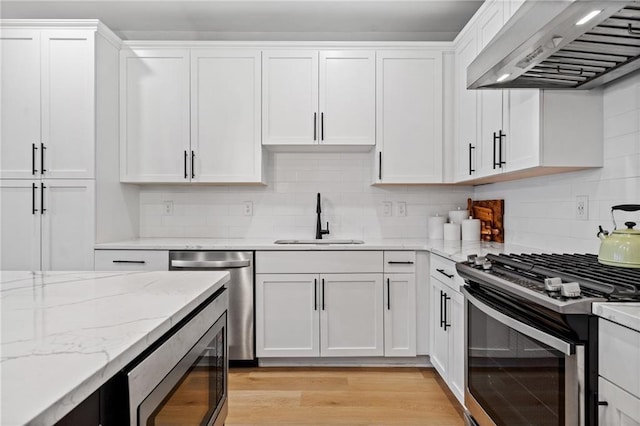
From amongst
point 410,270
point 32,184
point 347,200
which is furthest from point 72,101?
point 410,270

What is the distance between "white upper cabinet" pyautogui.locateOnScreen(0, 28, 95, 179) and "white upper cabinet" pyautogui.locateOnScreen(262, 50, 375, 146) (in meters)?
1.24

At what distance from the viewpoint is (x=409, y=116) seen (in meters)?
3.15

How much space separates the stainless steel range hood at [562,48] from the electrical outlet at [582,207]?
0.58 m

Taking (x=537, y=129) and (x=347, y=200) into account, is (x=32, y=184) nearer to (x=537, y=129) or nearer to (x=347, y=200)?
(x=347, y=200)

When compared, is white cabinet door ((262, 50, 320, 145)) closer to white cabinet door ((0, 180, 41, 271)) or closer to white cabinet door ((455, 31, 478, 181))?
white cabinet door ((455, 31, 478, 181))

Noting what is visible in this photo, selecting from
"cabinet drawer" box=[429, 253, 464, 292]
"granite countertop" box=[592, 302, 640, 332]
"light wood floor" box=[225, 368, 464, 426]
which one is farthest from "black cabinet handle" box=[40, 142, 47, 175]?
"granite countertop" box=[592, 302, 640, 332]

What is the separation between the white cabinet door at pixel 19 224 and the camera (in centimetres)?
283

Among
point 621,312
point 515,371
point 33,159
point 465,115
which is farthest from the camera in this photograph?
point 465,115

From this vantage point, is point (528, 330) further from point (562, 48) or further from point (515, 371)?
point (562, 48)

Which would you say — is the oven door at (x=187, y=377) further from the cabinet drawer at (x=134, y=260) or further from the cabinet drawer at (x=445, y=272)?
the cabinet drawer at (x=134, y=260)

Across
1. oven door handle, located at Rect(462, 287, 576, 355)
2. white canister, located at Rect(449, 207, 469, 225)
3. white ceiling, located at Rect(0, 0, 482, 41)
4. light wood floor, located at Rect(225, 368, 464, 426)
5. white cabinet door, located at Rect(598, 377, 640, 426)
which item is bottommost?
light wood floor, located at Rect(225, 368, 464, 426)

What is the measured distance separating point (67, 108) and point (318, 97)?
5.78 ft

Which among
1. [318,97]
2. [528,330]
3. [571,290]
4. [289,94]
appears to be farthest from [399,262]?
[571,290]

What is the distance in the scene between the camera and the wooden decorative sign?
3.02m
